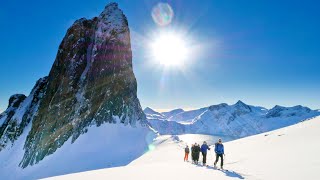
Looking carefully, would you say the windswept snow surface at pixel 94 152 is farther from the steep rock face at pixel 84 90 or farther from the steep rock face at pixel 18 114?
the steep rock face at pixel 18 114

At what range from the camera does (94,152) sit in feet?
157

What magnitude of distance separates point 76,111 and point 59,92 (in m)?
8.10

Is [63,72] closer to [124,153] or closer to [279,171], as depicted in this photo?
[124,153]

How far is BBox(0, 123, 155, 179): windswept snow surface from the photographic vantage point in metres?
45.2

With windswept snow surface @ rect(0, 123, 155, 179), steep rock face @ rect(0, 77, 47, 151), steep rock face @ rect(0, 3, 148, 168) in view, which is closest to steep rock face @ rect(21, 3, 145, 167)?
steep rock face @ rect(0, 3, 148, 168)

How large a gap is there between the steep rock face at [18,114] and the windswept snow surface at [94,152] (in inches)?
518

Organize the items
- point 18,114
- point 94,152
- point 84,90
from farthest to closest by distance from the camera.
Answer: point 18,114, point 84,90, point 94,152

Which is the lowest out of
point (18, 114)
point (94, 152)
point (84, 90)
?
point (94, 152)

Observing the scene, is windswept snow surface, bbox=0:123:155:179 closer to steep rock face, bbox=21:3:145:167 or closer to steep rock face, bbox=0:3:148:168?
steep rock face, bbox=0:3:148:168

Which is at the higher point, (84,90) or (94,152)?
Answer: (84,90)

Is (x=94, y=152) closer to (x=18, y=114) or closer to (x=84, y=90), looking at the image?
(x=84, y=90)

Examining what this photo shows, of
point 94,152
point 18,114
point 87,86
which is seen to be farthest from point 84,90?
point 18,114

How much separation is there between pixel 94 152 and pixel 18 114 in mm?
37837

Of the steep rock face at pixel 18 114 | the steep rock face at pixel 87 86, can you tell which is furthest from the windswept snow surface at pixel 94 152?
the steep rock face at pixel 18 114
